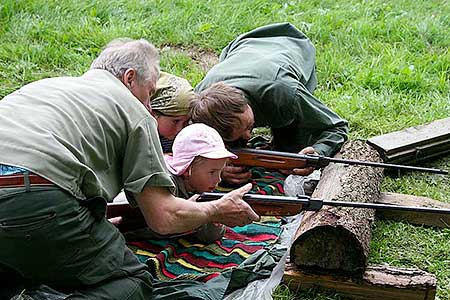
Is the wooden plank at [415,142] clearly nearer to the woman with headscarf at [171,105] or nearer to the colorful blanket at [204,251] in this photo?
the colorful blanket at [204,251]

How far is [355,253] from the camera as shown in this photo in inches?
130

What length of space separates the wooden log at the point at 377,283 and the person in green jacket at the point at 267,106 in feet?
3.14

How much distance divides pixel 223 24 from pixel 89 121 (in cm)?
427

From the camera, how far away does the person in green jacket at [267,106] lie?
403cm

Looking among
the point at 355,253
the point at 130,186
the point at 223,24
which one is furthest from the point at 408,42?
the point at 130,186

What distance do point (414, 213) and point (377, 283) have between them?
0.88 metres

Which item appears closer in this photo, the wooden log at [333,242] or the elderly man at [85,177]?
the elderly man at [85,177]

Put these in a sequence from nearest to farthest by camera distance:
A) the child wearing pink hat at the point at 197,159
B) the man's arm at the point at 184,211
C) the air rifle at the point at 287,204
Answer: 1. the man's arm at the point at 184,211
2. the air rifle at the point at 287,204
3. the child wearing pink hat at the point at 197,159

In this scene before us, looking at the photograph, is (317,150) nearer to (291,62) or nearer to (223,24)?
(291,62)

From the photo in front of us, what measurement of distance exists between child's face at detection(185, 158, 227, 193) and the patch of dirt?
2.77m

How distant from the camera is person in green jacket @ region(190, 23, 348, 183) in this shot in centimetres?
403

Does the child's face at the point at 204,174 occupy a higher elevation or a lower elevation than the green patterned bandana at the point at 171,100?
lower

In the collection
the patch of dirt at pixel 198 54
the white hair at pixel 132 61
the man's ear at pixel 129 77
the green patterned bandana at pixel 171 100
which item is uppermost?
the white hair at pixel 132 61

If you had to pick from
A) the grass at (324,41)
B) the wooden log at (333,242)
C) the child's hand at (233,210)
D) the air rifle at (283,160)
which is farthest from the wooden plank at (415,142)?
the child's hand at (233,210)
